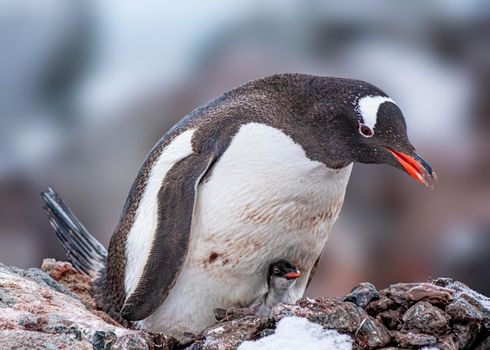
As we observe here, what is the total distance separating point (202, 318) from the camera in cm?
218

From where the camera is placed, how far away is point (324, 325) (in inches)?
63.7

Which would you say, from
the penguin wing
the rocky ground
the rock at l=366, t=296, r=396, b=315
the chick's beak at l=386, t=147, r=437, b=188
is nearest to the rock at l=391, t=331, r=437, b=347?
the rocky ground

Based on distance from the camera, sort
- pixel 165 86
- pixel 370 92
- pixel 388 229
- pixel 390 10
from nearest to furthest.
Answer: pixel 370 92 → pixel 388 229 → pixel 165 86 → pixel 390 10

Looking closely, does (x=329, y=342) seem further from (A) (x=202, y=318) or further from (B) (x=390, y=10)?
(B) (x=390, y=10)

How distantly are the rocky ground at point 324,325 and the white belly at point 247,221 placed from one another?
1.26ft

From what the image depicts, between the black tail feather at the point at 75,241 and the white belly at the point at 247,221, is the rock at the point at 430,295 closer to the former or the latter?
the white belly at the point at 247,221

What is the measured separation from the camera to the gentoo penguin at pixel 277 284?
7.05 feet

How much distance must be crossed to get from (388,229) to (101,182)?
1.42 meters

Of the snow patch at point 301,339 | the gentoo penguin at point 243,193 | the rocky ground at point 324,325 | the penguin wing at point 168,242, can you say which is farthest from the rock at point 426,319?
the penguin wing at point 168,242

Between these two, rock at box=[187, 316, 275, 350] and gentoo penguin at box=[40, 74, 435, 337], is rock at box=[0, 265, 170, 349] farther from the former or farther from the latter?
gentoo penguin at box=[40, 74, 435, 337]

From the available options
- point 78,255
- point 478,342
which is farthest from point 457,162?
point 478,342

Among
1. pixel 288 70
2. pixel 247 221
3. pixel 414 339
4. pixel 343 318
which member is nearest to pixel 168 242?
pixel 247 221

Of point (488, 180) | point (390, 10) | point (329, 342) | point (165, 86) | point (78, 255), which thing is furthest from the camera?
point (390, 10)

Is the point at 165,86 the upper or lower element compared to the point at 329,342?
upper
